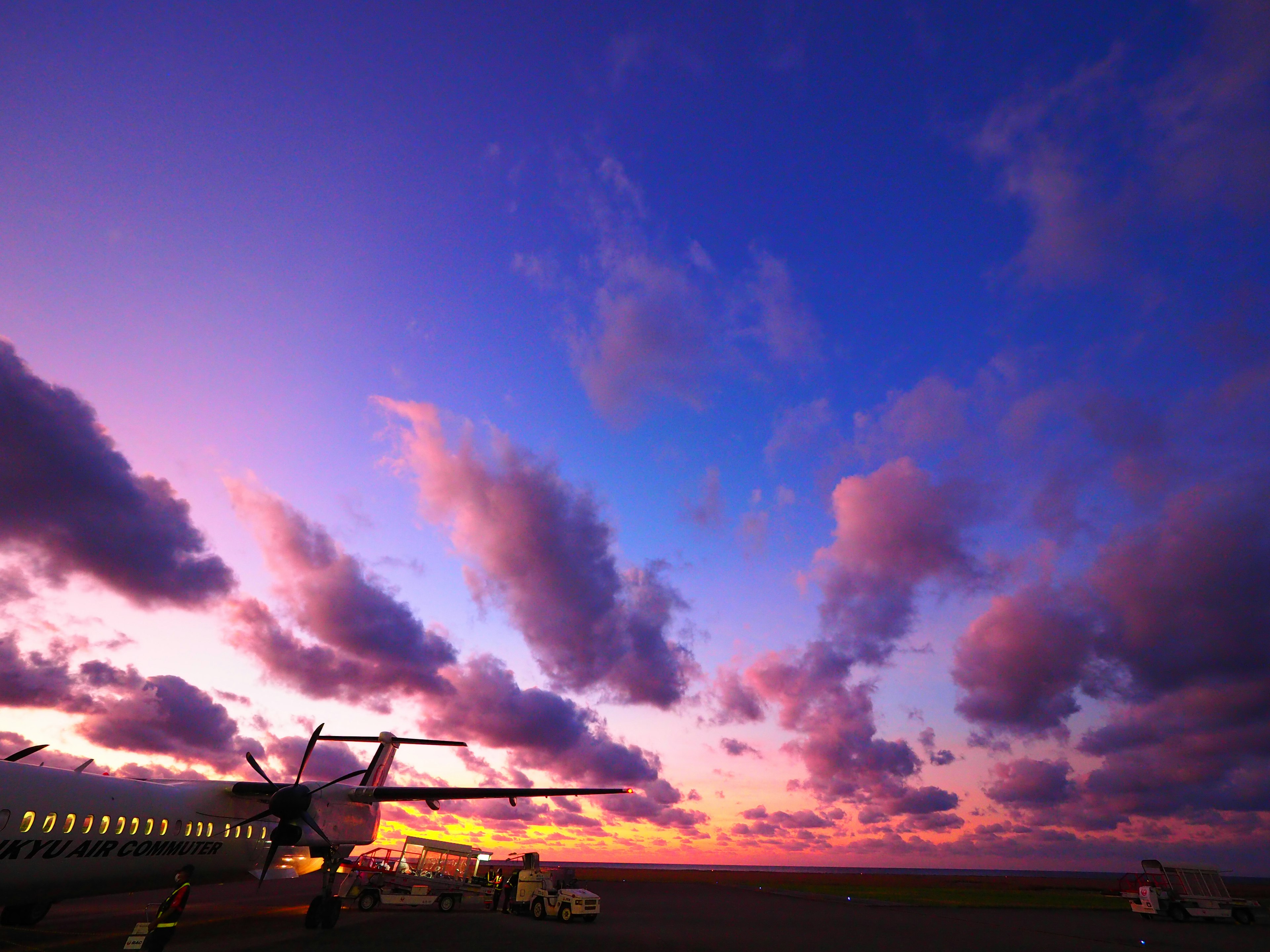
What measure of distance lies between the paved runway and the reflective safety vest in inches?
251

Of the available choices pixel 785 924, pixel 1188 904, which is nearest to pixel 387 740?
pixel 785 924

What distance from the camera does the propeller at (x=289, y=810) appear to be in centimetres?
2677

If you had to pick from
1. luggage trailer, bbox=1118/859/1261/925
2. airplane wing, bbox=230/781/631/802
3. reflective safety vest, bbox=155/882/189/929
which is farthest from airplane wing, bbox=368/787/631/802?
luggage trailer, bbox=1118/859/1261/925

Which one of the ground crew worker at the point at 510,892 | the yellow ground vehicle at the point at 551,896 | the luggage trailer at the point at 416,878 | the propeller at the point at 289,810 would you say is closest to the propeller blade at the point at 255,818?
the propeller at the point at 289,810

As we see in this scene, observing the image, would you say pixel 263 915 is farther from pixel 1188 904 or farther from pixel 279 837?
pixel 1188 904

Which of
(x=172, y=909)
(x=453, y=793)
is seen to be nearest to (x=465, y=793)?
(x=453, y=793)

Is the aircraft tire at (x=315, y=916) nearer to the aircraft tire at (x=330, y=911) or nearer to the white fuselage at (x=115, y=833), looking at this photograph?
the aircraft tire at (x=330, y=911)

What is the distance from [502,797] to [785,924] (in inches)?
650

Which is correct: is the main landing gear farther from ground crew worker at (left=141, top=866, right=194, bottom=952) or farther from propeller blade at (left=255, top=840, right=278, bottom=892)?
ground crew worker at (left=141, top=866, right=194, bottom=952)

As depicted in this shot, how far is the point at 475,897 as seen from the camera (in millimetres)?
41750

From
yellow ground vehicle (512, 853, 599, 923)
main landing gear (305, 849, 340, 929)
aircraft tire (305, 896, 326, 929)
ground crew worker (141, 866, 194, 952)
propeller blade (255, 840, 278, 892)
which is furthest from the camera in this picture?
yellow ground vehicle (512, 853, 599, 923)

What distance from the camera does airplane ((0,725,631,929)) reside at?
64.2ft

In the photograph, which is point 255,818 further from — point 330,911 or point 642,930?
point 642,930

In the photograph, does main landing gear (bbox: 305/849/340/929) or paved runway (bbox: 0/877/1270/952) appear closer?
paved runway (bbox: 0/877/1270/952)
